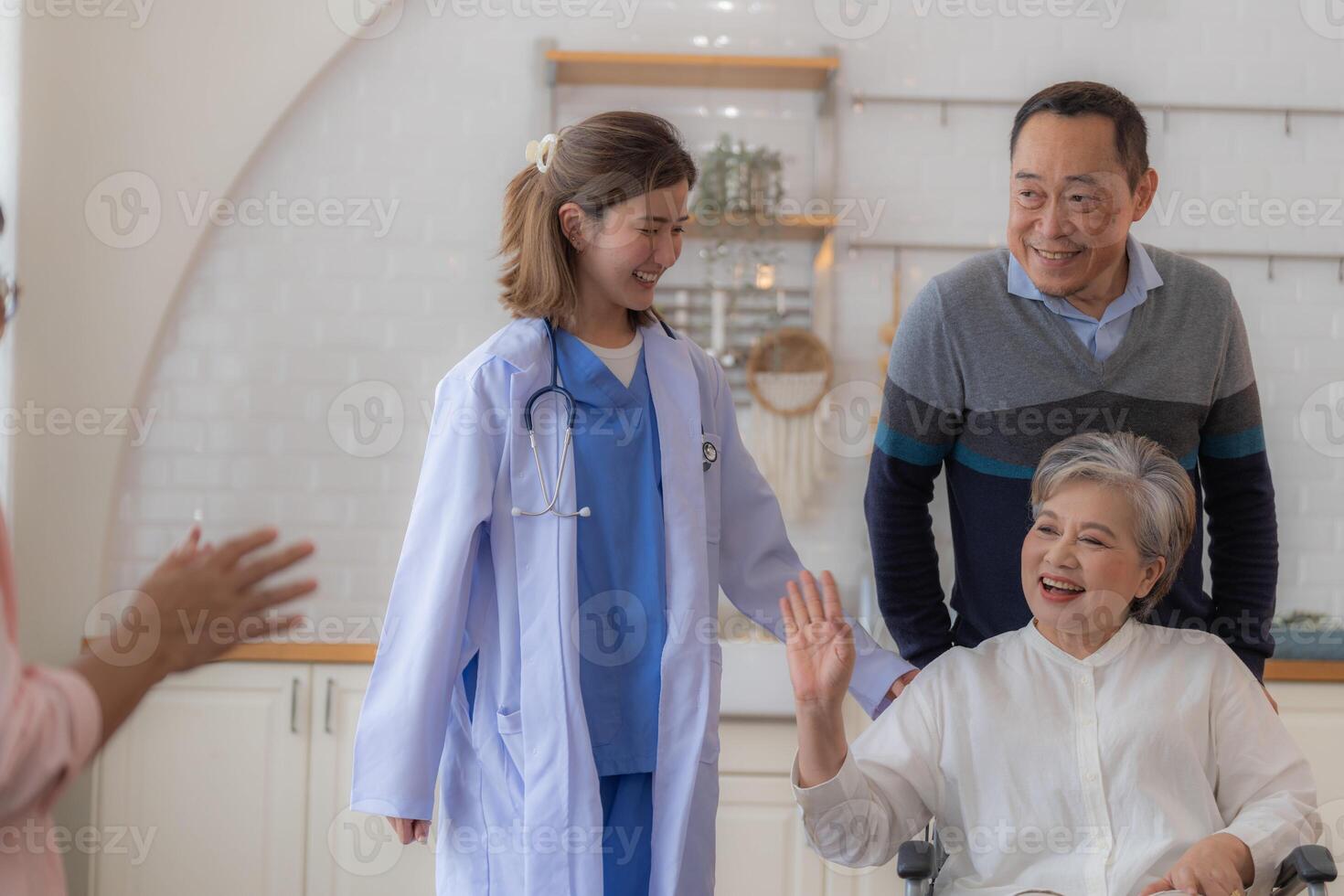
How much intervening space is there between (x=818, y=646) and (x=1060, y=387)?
618 mm

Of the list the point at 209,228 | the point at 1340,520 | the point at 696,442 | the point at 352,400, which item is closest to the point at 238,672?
the point at 352,400

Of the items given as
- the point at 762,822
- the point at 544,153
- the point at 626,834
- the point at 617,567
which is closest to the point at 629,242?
the point at 544,153

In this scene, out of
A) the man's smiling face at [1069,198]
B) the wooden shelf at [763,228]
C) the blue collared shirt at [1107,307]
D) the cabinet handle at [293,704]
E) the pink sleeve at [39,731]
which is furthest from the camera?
the wooden shelf at [763,228]

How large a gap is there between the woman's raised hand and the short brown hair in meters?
0.63

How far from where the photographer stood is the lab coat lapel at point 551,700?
5.86 ft

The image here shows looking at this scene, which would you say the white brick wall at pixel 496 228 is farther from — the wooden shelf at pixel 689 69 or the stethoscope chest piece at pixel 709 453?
the stethoscope chest piece at pixel 709 453

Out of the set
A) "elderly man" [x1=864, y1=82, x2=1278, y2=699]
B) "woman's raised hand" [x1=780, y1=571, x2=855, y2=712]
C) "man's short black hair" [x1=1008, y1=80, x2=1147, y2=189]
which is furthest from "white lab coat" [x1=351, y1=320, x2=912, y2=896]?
"man's short black hair" [x1=1008, y1=80, x2=1147, y2=189]

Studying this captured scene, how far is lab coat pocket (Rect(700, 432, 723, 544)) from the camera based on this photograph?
202 cm

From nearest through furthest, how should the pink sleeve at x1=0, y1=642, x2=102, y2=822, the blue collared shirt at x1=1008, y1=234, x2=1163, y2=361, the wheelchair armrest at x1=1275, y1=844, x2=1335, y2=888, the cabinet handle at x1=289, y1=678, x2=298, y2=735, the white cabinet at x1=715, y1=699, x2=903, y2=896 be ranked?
the pink sleeve at x1=0, y1=642, x2=102, y2=822
the wheelchair armrest at x1=1275, y1=844, x2=1335, y2=888
the blue collared shirt at x1=1008, y1=234, x2=1163, y2=361
the white cabinet at x1=715, y1=699, x2=903, y2=896
the cabinet handle at x1=289, y1=678, x2=298, y2=735

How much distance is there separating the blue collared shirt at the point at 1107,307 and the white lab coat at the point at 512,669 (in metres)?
0.60

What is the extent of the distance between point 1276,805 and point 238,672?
99.4 inches

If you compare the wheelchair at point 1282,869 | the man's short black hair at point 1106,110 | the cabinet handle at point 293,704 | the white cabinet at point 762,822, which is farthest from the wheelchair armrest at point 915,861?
the cabinet handle at point 293,704

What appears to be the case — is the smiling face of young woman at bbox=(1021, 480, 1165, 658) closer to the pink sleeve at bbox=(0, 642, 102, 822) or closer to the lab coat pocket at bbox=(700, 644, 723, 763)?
the lab coat pocket at bbox=(700, 644, 723, 763)

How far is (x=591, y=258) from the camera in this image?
6.49 ft
